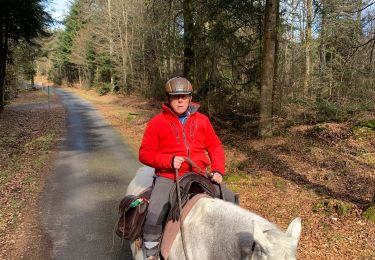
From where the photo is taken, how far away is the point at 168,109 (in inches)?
149

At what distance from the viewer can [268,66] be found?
11.8m

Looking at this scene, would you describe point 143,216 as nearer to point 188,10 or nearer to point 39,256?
point 39,256

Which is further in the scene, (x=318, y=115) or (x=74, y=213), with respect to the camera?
(x=318, y=115)

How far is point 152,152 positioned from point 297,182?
18.5 ft

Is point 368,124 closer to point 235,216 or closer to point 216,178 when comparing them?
point 216,178

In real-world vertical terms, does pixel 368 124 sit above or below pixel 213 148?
below

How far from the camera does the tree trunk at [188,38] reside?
16.0 m

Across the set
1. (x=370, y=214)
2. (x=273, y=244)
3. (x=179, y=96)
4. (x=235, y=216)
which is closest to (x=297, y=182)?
(x=370, y=214)

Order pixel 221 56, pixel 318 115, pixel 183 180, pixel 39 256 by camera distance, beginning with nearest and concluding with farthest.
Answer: pixel 183 180, pixel 39 256, pixel 318 115, pixel 221 56

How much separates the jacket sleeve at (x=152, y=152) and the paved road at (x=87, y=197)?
2.46 m

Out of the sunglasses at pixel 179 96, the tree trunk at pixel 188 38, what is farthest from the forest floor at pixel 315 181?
the tree trunk at pixel 188 38

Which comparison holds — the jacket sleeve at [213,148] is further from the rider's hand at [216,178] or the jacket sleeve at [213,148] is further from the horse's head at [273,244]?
the horse's head at [273,244]

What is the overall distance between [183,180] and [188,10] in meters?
14.0

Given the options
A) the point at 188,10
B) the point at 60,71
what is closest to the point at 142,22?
the point at 188,10
